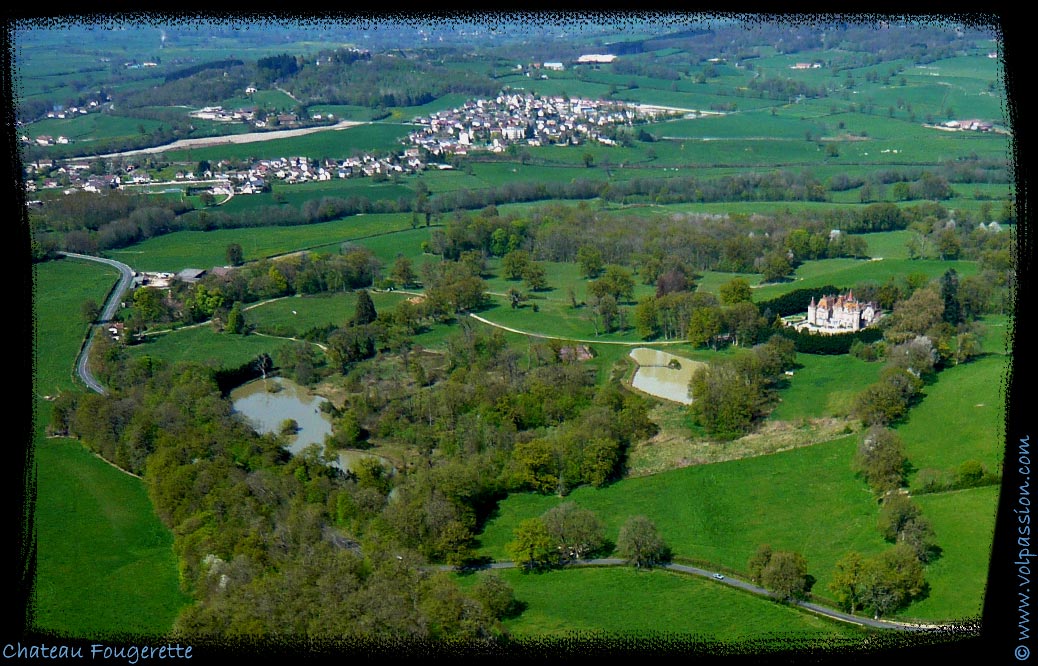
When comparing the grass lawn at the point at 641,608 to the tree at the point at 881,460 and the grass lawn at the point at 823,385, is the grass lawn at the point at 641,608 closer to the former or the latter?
the tree at the point at 881,460

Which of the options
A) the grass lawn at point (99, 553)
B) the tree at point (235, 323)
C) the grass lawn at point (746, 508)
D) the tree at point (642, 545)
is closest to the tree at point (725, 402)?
the grass lawn at point (746, 508)

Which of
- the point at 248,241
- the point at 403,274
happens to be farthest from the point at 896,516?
the point at 248,241

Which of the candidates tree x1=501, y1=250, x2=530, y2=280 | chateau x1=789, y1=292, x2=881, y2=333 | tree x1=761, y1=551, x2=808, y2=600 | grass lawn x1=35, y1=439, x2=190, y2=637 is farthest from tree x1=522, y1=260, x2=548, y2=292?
tree x1=761, y1=551, x2=808, y2=600

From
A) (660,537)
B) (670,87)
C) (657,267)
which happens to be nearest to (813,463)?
(660,537)

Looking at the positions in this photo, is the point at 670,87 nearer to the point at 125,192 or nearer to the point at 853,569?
the point at 125,192

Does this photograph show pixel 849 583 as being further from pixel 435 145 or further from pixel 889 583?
pixel 435 145

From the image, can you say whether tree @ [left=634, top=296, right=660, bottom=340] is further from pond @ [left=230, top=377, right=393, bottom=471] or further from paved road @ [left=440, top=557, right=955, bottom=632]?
paved road @ [left=440, top=557, right=955, bottom=632]
